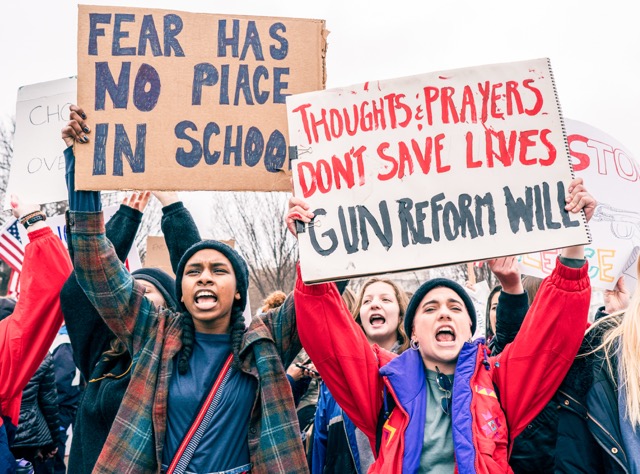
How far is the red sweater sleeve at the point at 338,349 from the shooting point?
2.69 metres

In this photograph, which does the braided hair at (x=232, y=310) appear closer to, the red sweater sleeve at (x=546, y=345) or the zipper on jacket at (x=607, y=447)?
the red sweater sleeve at (x=546, y=345)

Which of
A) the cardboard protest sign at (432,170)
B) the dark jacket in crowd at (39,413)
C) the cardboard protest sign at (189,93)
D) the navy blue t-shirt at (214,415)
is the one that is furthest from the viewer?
the dark jacket in crowd at (39,413)

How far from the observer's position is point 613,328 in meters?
2.65

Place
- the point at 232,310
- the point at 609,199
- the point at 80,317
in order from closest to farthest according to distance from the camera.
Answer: the point at 232,310 → the point at 80,317 → the point at 609,199

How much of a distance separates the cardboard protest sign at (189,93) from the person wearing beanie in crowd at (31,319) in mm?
593

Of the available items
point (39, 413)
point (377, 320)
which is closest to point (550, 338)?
point (377, 320)

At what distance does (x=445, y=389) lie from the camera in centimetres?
270

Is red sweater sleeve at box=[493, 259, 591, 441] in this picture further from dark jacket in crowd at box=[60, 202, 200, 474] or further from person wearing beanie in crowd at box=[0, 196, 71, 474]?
person wearing beanie in crowd at box=[0, 196, 71, 474]

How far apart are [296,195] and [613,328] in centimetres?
140

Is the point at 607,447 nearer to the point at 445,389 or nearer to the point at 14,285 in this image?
the point at 445,389

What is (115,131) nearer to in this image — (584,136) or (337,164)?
(337,164)

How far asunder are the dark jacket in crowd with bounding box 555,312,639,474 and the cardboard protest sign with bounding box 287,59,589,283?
53cm

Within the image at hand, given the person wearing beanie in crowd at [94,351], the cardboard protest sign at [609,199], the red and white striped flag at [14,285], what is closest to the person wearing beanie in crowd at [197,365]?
the person wearing beanie in crowd at [94,351]

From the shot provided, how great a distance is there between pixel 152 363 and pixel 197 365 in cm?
20
